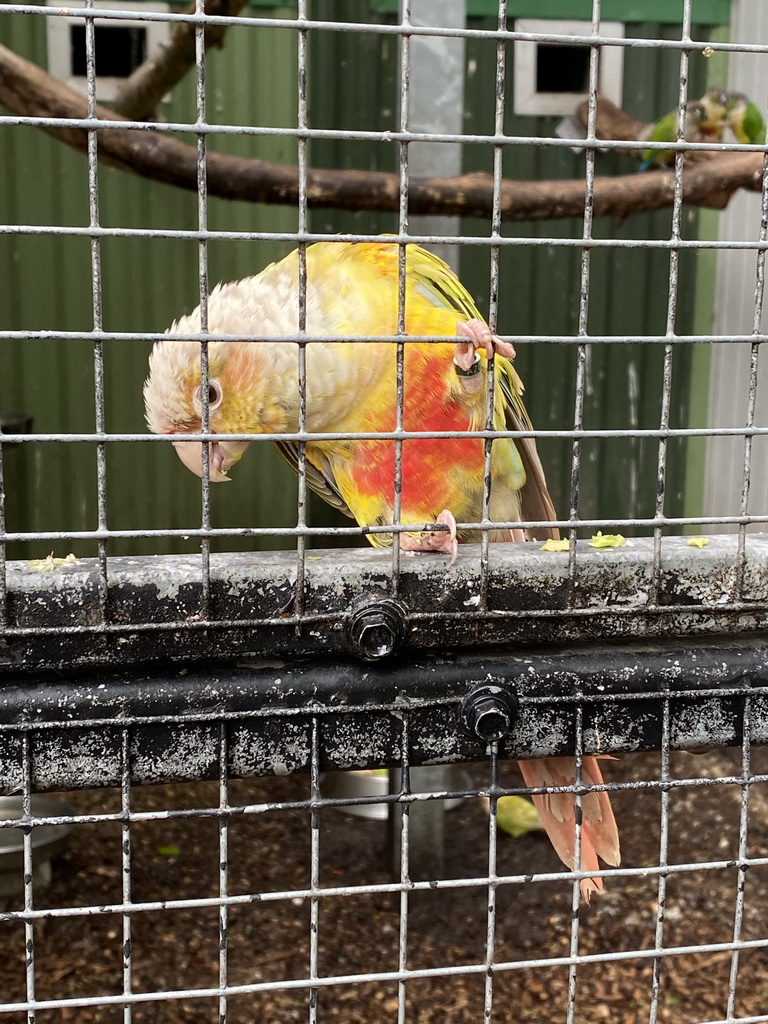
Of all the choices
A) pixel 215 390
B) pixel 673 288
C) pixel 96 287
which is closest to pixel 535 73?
pixel 215 390

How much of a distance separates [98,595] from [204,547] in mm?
127

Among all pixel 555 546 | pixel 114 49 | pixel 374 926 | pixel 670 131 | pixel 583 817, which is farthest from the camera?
pixel 114 49

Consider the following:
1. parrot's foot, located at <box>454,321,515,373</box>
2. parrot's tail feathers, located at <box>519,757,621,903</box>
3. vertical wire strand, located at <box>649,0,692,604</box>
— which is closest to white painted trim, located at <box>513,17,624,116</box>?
parrot's foot, located at <box>454,321,515,373</box>

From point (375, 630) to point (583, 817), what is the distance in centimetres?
58

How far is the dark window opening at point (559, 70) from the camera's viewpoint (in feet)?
13.8

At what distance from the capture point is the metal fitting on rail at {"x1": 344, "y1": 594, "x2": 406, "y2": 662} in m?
1.01

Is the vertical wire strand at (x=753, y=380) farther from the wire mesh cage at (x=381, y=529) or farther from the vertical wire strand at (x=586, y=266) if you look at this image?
the vertical wire strand at (x=586, y=266)

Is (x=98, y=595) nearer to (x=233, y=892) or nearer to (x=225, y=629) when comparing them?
(x=225, y=629)

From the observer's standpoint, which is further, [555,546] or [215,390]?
[215,390]

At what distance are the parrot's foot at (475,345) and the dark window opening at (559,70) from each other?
318 centimetres

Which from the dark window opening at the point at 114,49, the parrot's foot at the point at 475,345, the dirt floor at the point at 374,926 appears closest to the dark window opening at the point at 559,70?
the dark window opening at the point at 114,49

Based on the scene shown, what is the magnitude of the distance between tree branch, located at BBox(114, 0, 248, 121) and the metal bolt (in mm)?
2322

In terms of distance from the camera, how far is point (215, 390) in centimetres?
168

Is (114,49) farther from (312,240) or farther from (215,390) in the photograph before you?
(312,240)
